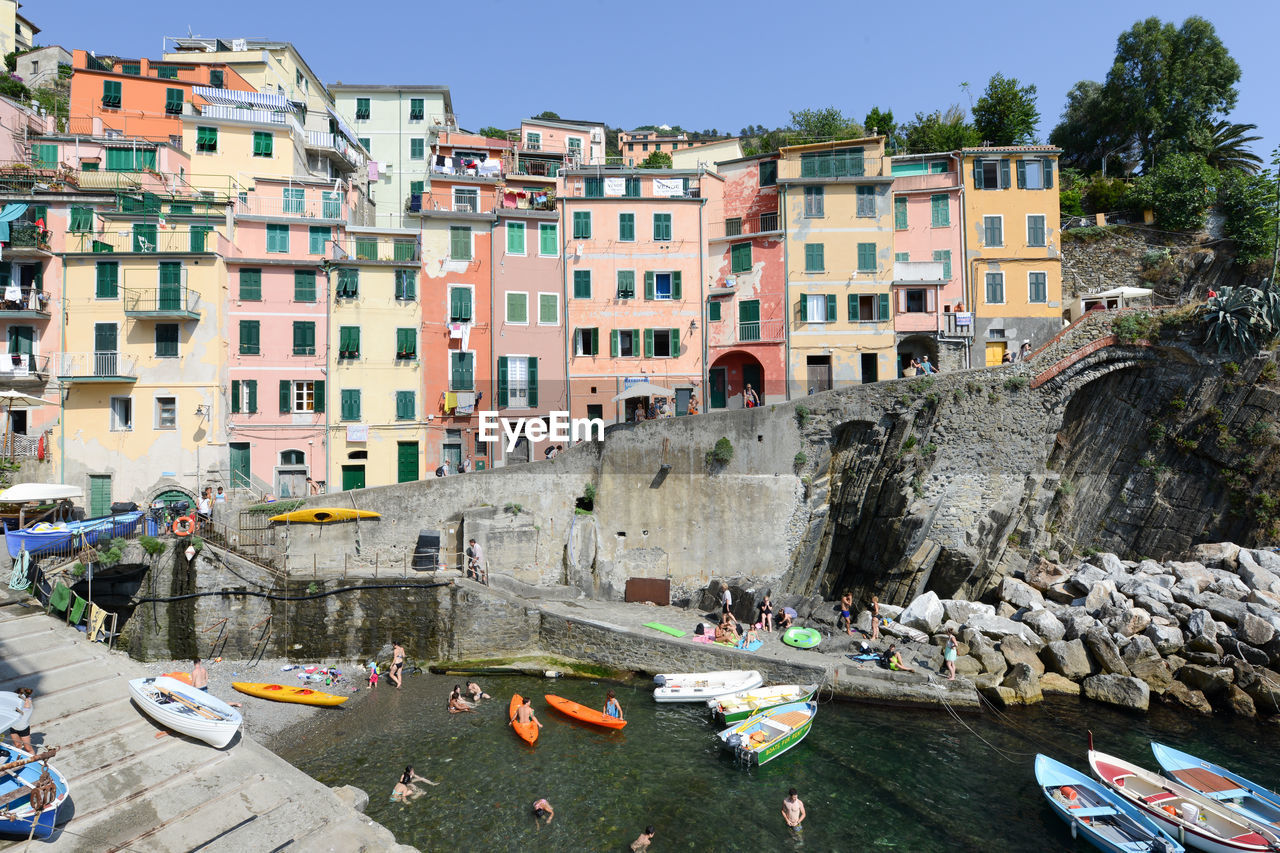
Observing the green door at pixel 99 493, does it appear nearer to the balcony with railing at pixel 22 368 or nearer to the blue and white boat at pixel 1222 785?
the balcony with railing at pixel 22 368

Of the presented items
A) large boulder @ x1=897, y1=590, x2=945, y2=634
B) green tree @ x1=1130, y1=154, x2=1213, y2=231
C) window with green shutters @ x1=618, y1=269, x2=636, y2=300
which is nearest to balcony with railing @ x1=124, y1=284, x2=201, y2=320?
window with green shutters @ x1=618, y1=269, x2=636, y2=300

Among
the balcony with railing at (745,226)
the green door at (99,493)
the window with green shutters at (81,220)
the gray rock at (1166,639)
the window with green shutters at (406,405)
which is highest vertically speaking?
the balcony with railing at (745,226)

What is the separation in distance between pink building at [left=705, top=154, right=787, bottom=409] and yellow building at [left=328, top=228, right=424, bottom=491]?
13.0 metres

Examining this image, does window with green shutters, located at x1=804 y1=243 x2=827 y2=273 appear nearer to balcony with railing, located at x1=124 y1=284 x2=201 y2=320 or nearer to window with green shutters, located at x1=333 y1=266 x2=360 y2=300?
window with green shutters, located at x1=333 y1=266 x2=360 y2=300

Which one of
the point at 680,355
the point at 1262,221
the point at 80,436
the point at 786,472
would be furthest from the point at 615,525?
the point at 1262,221

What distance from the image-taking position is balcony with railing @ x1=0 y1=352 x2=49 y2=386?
27.3 m

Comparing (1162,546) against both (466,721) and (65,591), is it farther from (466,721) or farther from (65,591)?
(65,591)

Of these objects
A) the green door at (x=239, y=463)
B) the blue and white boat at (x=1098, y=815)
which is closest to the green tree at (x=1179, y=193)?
the blue and white boat at (x=1098, y=815)

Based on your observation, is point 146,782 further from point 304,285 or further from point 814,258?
point 814,258

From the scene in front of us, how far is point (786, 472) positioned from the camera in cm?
2762

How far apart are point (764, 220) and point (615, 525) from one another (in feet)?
55.5

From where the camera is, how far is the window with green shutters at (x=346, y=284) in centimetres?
3014

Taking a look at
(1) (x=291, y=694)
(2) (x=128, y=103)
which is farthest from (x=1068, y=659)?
(2) (x=128, y=103)

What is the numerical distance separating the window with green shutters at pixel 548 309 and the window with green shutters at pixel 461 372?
360 centimetres
